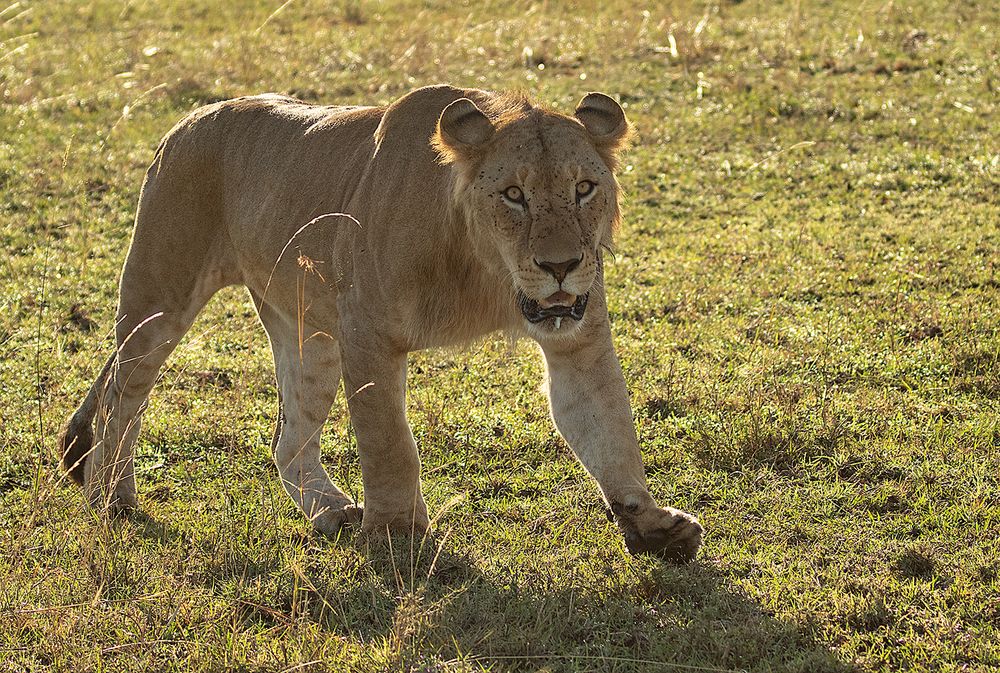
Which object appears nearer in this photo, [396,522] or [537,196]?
[537,196]

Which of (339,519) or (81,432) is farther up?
(81,432)

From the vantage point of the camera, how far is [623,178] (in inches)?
373

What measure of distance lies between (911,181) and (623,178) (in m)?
1.99

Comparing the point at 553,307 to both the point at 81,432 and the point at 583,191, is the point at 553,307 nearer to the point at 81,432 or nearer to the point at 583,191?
the point at 583,191

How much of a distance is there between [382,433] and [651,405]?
6.14ft

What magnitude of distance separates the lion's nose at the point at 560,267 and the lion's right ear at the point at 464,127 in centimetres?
50

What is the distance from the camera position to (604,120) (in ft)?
14.4

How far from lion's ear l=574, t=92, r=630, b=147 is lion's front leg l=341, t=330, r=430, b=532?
1014 mm

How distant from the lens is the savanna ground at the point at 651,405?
3941 millimetres

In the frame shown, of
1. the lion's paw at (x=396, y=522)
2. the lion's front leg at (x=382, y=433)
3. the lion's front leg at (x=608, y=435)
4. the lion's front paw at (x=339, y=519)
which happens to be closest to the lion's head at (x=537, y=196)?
the lion's front leg at (x=608, y=435)

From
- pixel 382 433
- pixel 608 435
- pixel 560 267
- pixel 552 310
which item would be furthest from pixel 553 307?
pixel 382 433

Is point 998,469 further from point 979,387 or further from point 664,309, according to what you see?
point 664,309

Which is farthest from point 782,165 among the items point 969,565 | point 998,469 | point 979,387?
point 969,565

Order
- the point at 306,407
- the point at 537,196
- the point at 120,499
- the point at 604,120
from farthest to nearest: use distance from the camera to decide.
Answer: the point at 306,407
the point at 120,499
the point at 604,120
the point at 537,196
